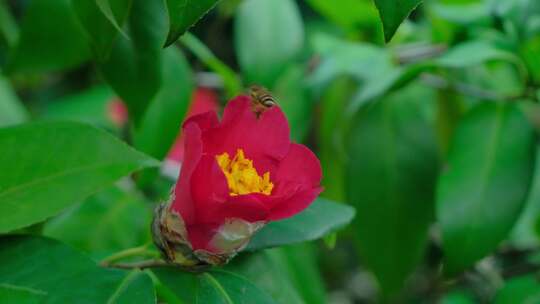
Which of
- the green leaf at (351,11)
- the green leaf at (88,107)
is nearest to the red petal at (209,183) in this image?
the green leaf at (351,11)

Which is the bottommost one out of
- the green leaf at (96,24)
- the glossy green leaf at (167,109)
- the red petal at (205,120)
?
the glossy green leaf at (167,109)

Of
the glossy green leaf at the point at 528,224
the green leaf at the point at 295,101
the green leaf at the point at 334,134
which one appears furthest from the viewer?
the glossy green leaf at the point at 528,224

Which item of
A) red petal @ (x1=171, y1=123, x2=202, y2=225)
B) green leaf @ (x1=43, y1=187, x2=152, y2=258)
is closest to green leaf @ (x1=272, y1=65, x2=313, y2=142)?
green leaf @ (x1=43, y1=187, x2=152, y2=258)

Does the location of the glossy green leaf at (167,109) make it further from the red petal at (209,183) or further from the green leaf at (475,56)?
the red petal at (209,183)

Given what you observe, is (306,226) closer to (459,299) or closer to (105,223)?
(105,223)

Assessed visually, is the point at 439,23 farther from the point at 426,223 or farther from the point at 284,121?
the point at 284,121

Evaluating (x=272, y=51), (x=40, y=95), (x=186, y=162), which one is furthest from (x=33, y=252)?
(x=40, y=95)
